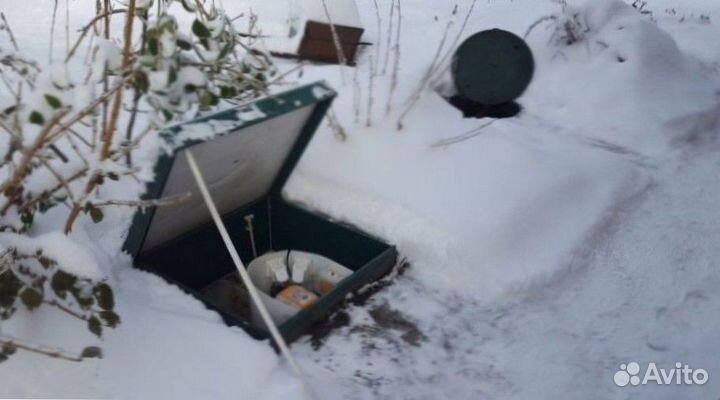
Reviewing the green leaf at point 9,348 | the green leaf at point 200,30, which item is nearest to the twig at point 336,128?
Answer: the green leaf at point 200,30

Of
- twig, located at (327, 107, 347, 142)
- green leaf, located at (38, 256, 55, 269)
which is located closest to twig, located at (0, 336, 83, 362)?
green leaf, located at (38, 256, 55, 269)

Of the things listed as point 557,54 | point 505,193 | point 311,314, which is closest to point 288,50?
point 557,54

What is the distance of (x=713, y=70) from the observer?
4.91m

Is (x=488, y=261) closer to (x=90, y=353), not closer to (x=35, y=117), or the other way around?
(x=90, y=353)

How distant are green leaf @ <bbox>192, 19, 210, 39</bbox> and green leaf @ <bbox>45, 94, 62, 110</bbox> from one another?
1.64ft

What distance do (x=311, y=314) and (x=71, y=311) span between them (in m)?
0.75

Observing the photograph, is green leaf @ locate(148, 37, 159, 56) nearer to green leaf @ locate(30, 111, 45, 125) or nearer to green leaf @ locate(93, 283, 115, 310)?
green leaf @ locate(30, 111, 45, 125)

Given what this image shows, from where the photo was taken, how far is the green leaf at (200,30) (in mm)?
1971

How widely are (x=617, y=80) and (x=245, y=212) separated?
265cm

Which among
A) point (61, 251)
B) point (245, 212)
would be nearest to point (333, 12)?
point (245, 212)

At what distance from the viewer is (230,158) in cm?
224

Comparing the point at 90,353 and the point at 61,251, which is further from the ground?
the point at 61,251

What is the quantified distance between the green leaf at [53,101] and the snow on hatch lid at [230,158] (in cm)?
28

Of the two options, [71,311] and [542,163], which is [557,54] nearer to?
[542,163]
